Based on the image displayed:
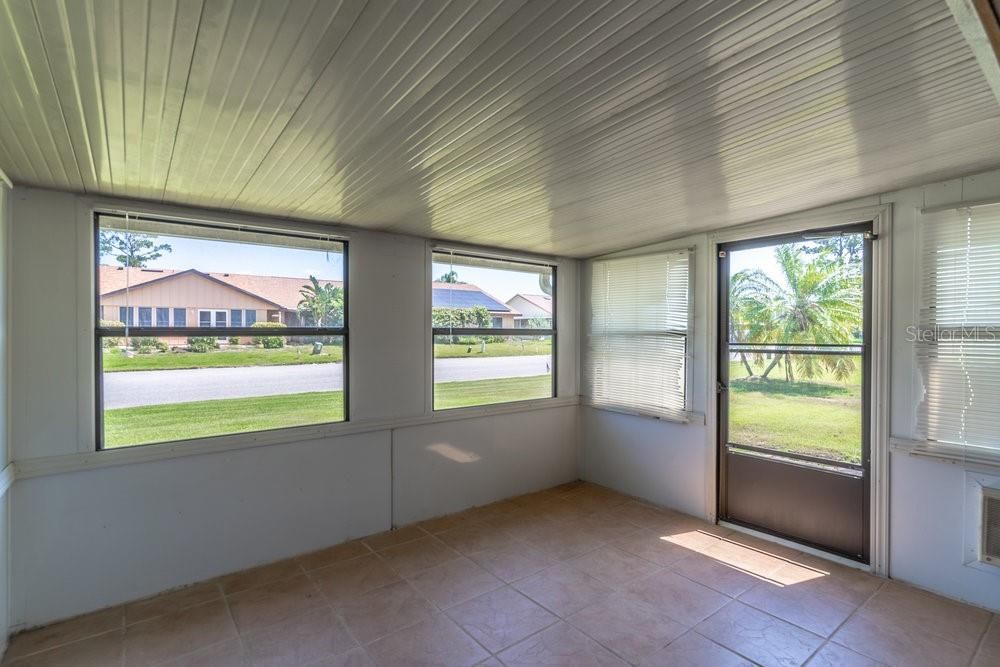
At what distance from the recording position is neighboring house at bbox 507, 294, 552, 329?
4.67 metres

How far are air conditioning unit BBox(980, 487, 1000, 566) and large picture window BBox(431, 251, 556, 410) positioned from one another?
3210mm

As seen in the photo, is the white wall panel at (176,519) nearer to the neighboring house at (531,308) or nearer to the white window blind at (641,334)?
the neighboring house at (531,308)

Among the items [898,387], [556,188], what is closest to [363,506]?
[556,188]

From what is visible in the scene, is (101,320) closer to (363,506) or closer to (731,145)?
(363,506)

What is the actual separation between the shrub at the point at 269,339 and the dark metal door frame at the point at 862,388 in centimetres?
343

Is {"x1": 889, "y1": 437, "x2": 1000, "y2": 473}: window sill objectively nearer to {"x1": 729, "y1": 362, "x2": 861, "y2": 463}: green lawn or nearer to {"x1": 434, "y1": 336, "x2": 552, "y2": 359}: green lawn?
{"x1": 729, "y1": 362, "x2": 861, "y2": 463}: green lawn

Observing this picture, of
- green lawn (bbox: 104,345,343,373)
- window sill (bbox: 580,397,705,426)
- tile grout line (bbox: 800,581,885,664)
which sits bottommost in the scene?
tile grout line (bbox: 800,581,885,664)

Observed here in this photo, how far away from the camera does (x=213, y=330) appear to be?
3.12m

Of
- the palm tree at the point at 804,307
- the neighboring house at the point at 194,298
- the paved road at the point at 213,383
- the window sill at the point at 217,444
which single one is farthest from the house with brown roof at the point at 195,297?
the palm tree at the point at 804,307

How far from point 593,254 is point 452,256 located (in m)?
Answer: 1.54

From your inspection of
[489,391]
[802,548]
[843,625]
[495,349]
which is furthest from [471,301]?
[843,625]

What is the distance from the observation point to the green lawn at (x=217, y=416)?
2.86 meters

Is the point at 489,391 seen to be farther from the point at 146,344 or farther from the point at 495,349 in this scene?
the point at 146,344

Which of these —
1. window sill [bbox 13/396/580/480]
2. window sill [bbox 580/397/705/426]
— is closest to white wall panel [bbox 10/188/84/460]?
window sill [bbox 13/396/580/480]
